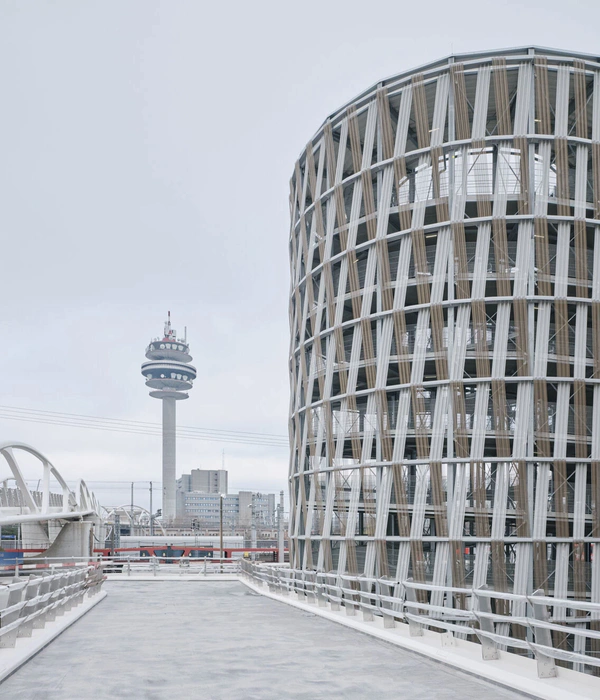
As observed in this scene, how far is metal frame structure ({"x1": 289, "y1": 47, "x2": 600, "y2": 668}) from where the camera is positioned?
46531mm

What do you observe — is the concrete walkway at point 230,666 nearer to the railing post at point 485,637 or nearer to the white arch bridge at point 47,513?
the railing post at point 485,637

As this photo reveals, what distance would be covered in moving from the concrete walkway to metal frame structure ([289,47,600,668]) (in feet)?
93.4

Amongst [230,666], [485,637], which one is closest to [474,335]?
[485,637]

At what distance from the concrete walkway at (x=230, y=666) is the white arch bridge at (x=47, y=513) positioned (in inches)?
1626

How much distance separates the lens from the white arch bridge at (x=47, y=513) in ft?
218

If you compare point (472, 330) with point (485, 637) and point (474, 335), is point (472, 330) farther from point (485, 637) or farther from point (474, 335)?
point (485, 637)

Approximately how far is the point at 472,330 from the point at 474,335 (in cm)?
81

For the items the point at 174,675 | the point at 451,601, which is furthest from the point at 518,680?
the point at 451,601

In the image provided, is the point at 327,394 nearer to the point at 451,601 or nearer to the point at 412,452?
the point at 412,452

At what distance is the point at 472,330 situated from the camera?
49938 millimetres

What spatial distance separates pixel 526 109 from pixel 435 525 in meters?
24.9

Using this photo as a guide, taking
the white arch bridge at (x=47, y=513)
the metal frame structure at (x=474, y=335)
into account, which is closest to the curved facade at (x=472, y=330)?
the metal frame structure at (x=474, y=335)

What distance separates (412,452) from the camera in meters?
57.1

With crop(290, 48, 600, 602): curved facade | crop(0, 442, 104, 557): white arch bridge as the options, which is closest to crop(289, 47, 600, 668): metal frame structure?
crop(290, 48, 600, 602): curved facade
